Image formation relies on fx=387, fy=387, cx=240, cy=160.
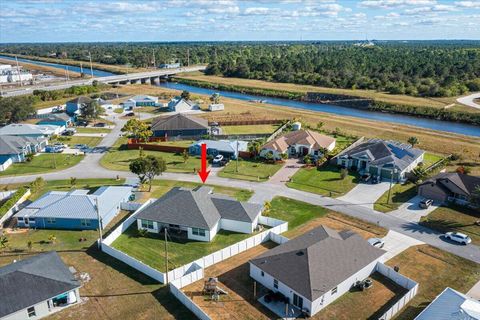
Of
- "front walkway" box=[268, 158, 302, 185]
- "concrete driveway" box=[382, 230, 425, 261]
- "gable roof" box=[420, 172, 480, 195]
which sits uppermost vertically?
"gable roof" box=[420, 172, 480, 195]

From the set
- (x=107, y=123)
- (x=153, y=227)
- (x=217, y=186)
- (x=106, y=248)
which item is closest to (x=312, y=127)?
(x=217, y=186)

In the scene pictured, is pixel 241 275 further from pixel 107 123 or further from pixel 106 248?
pixel 107 123

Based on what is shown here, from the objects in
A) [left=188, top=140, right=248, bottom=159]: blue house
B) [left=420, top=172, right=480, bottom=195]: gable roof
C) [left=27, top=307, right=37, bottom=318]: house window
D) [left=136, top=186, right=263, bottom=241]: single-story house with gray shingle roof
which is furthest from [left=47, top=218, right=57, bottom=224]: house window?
[left=420, top=172, right=480, bottom=195]: gable roof

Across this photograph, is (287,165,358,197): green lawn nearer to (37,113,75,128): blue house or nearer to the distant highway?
(37,113,75,128): blue house

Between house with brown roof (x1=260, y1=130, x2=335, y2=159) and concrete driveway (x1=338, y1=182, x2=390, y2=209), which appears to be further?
house with brown roof (x1=260, y1=130, x2=335, y2=159)

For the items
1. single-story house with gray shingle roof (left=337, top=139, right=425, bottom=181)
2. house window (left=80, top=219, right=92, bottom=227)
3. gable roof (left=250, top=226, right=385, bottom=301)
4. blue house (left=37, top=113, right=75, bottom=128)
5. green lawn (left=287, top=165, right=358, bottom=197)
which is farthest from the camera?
blue house (left=37, top=113, right=75, bottom=128)

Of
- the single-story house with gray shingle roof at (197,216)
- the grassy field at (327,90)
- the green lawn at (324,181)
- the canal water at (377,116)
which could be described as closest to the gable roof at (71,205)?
the single-story house with gray shingle roof at (197,216)

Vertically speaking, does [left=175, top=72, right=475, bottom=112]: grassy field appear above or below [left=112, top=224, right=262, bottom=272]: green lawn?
above
